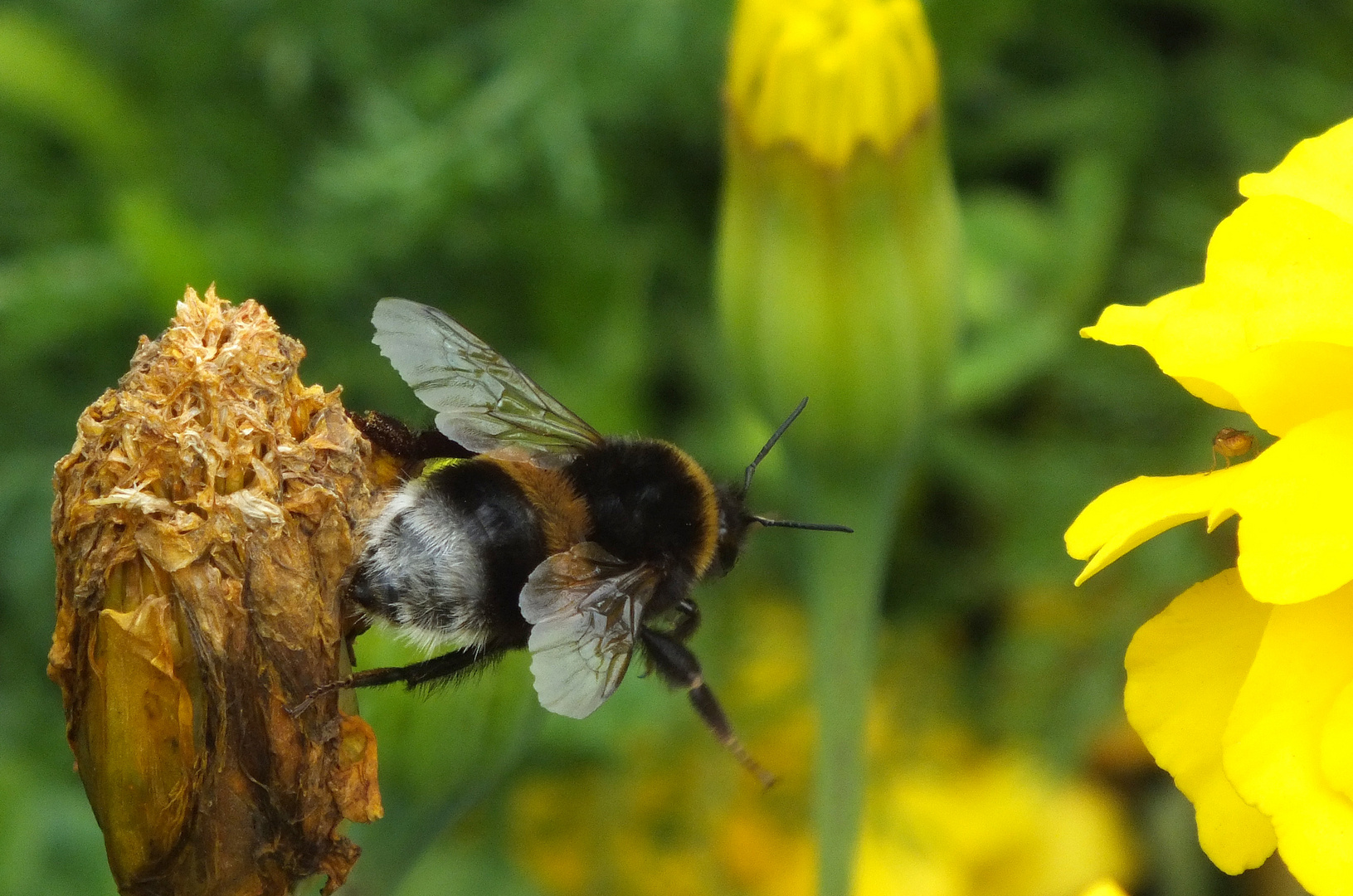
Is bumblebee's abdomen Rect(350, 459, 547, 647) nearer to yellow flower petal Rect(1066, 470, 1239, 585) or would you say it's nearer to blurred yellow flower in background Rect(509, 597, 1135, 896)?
yellow flower petal Rect(1066, 470, 1239, 585)

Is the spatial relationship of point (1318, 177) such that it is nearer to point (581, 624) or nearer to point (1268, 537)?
point (1268, 537)

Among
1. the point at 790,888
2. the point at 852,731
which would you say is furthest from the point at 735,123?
the point at 790,888

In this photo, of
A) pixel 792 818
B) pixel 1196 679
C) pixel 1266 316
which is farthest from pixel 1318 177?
pixel 792 818

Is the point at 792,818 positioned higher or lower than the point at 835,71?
lower

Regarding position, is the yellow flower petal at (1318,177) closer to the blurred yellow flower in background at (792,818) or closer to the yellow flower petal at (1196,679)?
the yellow flower petal at (1196,679)

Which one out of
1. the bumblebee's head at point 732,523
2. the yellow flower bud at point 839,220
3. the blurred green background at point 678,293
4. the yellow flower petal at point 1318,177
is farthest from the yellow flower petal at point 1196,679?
the blurred green background at point 678,293

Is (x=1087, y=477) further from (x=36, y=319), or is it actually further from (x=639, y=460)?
(x=36, y=319)
